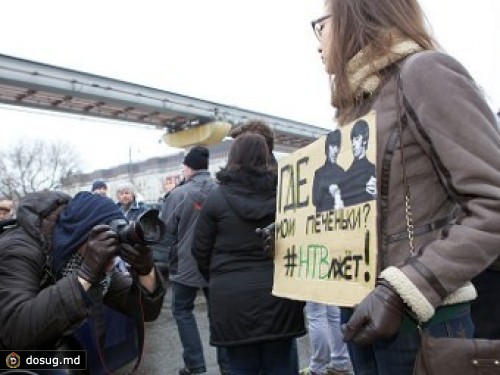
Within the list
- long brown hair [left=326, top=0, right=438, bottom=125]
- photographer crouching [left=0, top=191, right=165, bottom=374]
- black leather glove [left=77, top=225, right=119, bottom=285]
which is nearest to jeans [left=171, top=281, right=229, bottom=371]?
photographer crouching [left=0, top=191, right=165, bottom=374]

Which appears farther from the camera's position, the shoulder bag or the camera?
the camera

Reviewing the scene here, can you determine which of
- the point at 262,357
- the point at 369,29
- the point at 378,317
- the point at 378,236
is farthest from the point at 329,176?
the point at 262,357

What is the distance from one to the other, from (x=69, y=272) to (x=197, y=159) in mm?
2680

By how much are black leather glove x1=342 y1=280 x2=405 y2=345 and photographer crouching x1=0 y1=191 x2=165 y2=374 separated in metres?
1.06

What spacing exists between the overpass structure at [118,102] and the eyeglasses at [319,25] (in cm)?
884

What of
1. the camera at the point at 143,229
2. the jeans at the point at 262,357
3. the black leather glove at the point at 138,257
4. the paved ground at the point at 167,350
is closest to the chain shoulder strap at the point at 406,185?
the camera at the point at 143,229

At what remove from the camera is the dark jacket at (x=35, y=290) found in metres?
1.80

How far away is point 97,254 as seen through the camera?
1.90 metres

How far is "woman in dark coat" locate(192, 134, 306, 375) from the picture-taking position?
2762mm

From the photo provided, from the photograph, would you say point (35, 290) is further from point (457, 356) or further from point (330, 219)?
point (457, 356)

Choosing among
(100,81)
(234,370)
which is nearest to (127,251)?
(234,370)

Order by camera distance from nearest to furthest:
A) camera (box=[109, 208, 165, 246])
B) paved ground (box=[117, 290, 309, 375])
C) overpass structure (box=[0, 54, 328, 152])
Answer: camera (box=[109, 208, 165, 246]), paved ground (box=[117, 290, 309, 375]), overpass structure (box=[0, 54, 328, 152])

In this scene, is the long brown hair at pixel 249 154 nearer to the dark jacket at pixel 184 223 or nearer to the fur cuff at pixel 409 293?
the dark jacket at pixel 184 223

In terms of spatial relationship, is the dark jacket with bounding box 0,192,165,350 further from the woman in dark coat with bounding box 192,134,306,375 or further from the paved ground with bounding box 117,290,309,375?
the paved ground with bounding box 117,290,309,375
